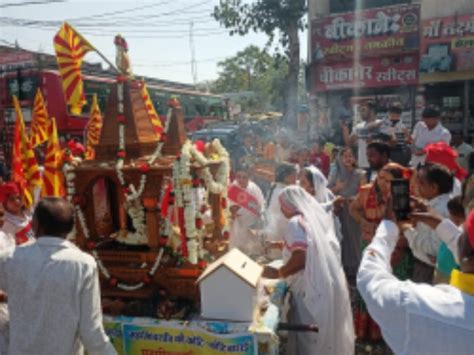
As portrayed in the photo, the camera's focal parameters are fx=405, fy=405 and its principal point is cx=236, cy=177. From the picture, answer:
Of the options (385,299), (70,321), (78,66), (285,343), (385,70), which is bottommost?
(285,343)

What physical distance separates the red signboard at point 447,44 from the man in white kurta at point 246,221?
1045 cm

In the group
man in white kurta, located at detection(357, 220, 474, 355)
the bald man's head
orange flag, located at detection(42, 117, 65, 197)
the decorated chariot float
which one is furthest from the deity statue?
man in white kurta, located at detection(357, 220, 474, 355)

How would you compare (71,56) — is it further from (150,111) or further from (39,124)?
(39,124)

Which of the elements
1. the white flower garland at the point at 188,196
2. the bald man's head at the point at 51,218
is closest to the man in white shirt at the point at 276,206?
the white flower garland at the point at 188,196

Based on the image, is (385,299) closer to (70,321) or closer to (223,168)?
(70,321)

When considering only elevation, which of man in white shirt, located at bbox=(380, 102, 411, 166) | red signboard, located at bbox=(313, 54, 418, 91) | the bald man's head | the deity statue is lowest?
the bald man's head

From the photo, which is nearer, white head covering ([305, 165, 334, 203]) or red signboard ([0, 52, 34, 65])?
white head covering ([305, 165, 334, 203])

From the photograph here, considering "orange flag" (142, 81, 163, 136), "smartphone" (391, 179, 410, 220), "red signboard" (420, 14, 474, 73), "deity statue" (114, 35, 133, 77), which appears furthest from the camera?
"red signboard" (420, 14, 474, 73)

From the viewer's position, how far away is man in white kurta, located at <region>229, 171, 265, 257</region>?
17.1 ft

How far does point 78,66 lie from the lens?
348 centimetres

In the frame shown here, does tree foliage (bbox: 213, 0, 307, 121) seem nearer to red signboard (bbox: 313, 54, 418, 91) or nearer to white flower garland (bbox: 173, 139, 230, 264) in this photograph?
red signboard (bbox: 313, 54, 418, 91)

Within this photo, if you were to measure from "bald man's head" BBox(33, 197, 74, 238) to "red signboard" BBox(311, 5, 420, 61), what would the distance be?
13.4 meters

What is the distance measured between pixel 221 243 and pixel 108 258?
0.95 metres

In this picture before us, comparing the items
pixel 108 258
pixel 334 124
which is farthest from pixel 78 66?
pixel 334 124
